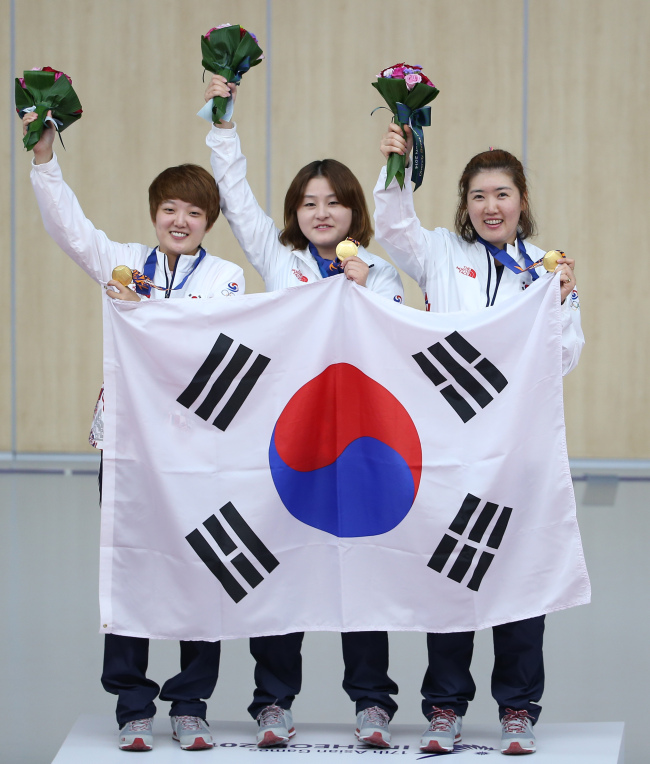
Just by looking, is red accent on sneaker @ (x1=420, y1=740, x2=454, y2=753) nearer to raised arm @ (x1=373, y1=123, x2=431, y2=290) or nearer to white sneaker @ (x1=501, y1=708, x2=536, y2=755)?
white sneaker @ (x1=501, y1=708, x2=536, y2=755)

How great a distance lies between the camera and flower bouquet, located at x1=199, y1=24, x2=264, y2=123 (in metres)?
2.79

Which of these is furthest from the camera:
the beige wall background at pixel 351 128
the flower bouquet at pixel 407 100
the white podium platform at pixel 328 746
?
the beige wall background at pixel 351 128

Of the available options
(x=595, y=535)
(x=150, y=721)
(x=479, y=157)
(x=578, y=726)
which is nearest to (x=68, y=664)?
(x=150, y=721)

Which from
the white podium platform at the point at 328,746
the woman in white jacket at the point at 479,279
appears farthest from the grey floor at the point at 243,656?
the woman in white jacket at the point at 479,279

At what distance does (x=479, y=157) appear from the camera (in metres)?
2.78

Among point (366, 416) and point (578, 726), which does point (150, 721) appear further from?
point (578, 726)

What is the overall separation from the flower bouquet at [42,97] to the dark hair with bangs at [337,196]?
2.10ft

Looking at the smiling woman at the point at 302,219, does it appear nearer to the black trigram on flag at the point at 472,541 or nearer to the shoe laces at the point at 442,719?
the black trigram on flag at the point at 472,541

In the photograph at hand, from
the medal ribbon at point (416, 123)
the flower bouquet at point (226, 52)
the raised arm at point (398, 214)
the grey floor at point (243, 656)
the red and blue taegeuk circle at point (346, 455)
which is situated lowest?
the grey floor at point (243, 656)

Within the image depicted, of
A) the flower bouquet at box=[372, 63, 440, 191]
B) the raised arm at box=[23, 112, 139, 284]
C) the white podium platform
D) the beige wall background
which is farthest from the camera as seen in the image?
the beige wall background

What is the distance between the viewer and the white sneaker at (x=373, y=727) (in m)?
2.52

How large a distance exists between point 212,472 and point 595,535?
11.3 feet

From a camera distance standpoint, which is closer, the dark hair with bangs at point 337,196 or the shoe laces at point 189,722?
the shoe laces at point 189,722

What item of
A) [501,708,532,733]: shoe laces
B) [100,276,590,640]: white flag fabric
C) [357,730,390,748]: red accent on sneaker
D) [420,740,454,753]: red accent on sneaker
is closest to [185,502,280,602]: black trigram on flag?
[100,276,590,640]: white flag fabric
